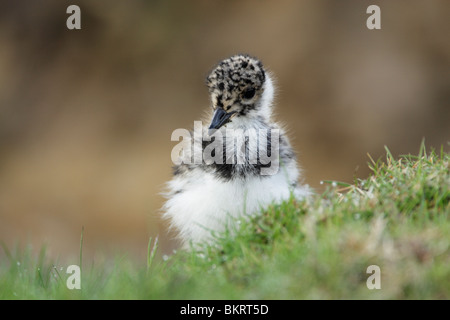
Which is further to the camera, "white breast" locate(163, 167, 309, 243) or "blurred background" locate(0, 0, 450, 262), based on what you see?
"blurred background" locate(0, 0, 450, 262)

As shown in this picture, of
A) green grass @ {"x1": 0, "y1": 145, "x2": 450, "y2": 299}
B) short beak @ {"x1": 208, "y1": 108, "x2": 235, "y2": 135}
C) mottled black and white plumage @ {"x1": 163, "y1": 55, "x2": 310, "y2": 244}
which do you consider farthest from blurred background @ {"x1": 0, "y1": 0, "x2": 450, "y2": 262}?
green grass @ {"x1": 0, "y1": 145, "x2": 450, "y2": 299}

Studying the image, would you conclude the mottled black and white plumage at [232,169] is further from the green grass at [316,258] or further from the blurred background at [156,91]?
the blurred background at [156,91]

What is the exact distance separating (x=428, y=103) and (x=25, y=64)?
7002 millimetres

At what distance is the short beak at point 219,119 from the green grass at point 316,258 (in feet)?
3.47

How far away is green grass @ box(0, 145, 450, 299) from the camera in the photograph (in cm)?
307

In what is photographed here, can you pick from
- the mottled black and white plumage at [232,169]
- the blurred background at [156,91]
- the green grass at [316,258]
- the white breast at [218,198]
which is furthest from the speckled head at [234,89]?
the blurred background at [156,91]

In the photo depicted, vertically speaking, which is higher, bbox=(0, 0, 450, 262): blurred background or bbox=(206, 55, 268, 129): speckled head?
bbox=(0, 0, 450, 262): blurred background

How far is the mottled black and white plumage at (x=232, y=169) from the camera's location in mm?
4730

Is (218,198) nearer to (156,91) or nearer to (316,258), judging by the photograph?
(316,258)

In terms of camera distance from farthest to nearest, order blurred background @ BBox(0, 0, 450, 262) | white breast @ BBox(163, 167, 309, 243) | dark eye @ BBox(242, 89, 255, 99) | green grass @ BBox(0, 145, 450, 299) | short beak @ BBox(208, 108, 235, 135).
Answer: blurred background @ BBox(0, 0, 450, 262)
dark eye @ BBox(242, 89, 255, 99)
short beak @ BBox(208, 108, 235, 135)
white breast @ BBox(163, 167, 309, 243)
green grass @ BBox(0, 145, 450, 299)

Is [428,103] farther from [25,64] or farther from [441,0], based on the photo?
[25,64]

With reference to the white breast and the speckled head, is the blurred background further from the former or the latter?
the white breast

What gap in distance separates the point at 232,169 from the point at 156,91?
22.9 feet
